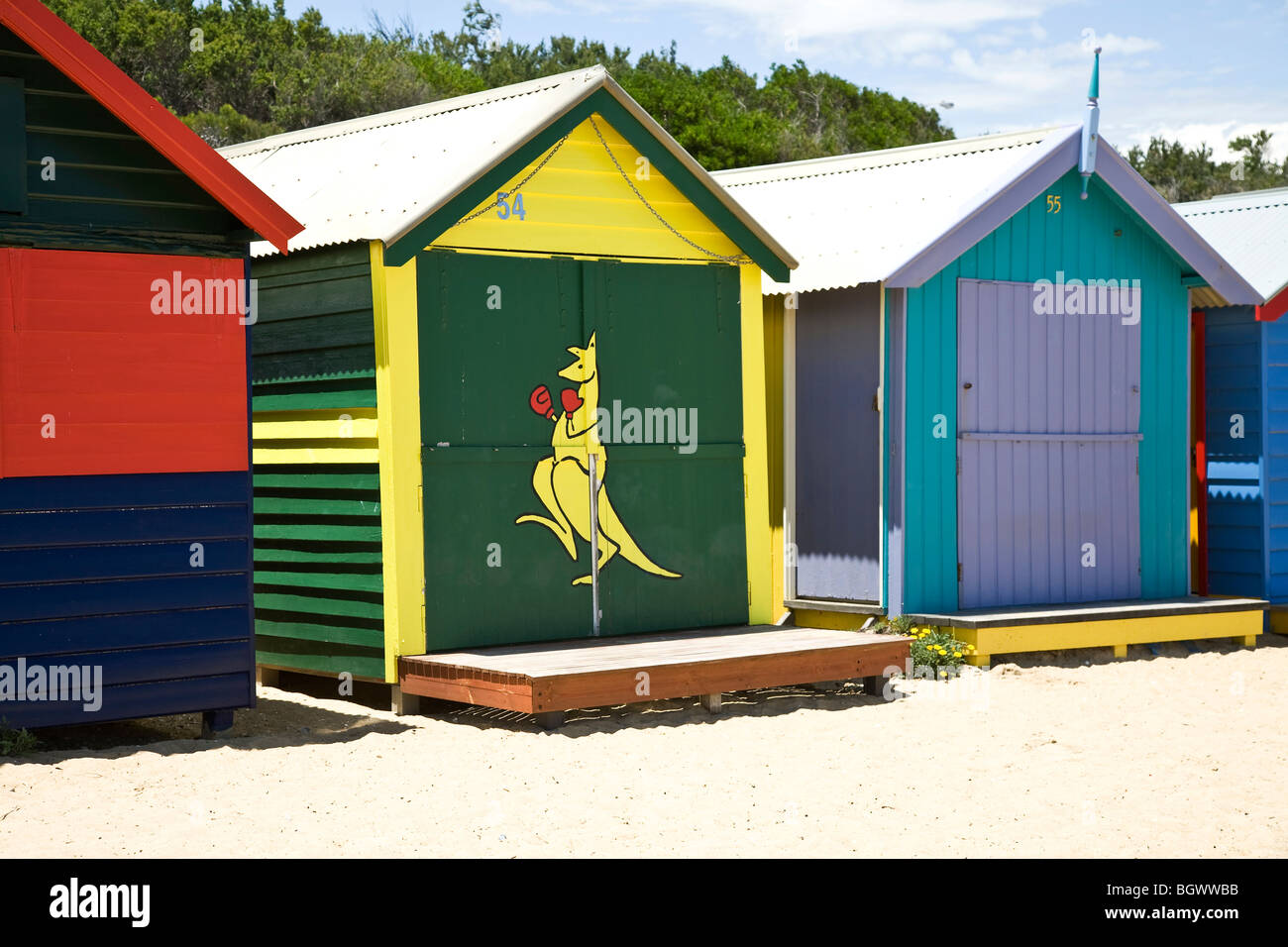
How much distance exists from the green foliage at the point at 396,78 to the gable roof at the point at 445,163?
19196 mm

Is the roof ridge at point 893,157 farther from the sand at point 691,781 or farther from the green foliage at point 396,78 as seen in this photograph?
the green foliage at point 396,78

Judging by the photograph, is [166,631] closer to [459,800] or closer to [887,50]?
[459,800]

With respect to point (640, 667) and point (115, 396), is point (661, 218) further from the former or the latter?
point (115, 396)

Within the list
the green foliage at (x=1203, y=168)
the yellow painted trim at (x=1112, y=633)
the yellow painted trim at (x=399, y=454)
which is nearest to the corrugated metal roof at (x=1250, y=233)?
the yellow painted trim at (x=1112, y=633)

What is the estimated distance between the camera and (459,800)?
701 cm

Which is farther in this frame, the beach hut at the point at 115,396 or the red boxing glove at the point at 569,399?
the red boxing glove at the point at 569,399

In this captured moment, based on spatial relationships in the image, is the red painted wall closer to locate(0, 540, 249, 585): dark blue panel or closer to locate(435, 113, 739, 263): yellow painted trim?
locate(0, 540, 249, 585): dark blue panel

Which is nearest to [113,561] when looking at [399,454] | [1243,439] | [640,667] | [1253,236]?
[399,454]

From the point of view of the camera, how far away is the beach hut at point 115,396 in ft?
25.2

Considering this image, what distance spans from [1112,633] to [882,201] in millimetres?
3661

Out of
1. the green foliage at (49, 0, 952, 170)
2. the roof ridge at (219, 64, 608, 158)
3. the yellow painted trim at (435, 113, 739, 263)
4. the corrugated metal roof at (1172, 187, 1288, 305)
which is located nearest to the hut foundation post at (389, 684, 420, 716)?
the yellow painted trim at (435, 113, 739, 263)

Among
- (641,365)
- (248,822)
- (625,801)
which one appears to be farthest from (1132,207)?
(248,822)

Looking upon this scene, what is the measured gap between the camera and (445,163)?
378 inches

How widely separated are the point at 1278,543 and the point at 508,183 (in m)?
7.39
